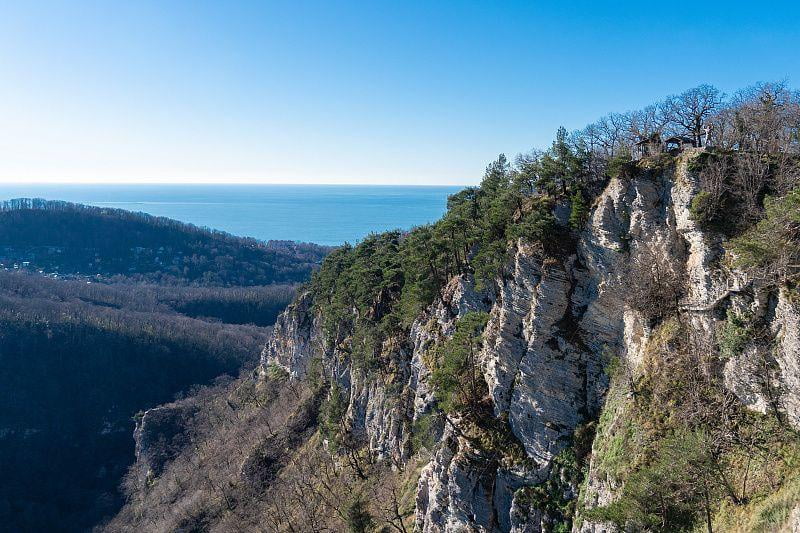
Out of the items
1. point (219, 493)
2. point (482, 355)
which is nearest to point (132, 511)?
point (219, 493)

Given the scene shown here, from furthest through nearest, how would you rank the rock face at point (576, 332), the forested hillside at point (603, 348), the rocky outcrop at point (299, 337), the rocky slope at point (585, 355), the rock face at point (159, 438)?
1. the rock face at point (159, 438)
2. the rocky outcrop at point (299, 337)
3. the rock face at point (576, 332)
4. the rocky slope at point (585, 355)
5. the forested hillside at point (603, 348)

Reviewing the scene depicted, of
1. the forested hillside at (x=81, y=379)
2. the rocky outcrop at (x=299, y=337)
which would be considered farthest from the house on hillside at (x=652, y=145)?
the forested hillside at (x=81, y=379)

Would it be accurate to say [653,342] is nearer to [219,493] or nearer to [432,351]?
[432,351]

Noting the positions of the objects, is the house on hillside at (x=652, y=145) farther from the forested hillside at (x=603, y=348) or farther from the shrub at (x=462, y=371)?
the shrub at (x=462, y=371)

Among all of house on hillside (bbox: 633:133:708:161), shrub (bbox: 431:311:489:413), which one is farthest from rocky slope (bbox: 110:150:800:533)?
house on hillside (bbox: 633:133:708:161)

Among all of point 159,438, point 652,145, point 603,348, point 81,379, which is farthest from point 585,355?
point 81,379

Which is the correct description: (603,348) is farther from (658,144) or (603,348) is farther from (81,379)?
(81,379)
